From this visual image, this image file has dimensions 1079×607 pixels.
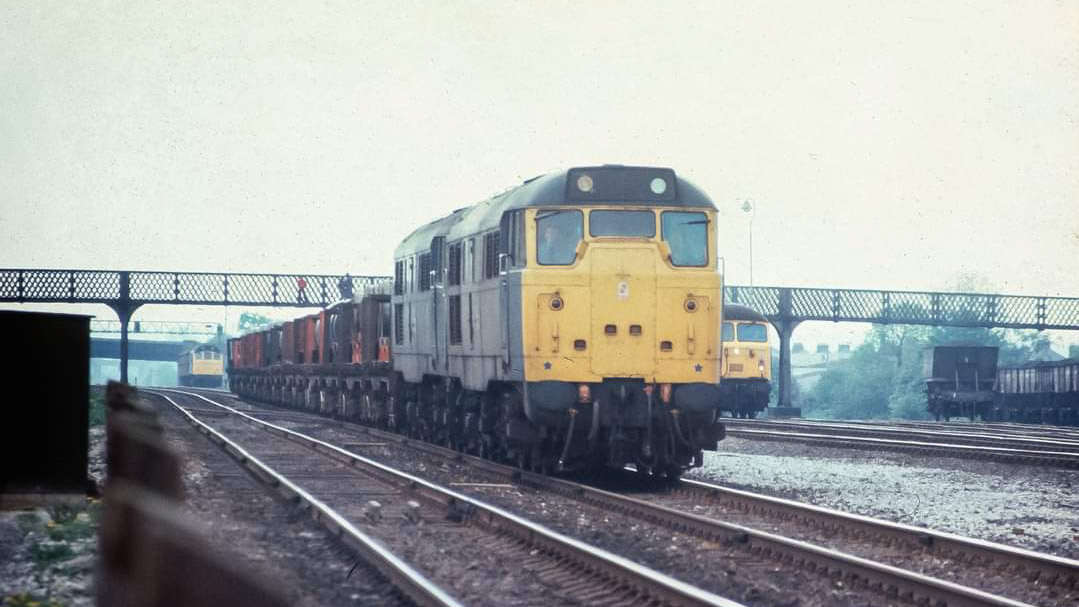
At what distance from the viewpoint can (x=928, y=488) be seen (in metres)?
15.8

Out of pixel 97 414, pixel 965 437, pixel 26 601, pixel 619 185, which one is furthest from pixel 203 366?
pixel 26 601

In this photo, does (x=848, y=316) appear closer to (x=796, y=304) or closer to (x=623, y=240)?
(x=796, y=304)

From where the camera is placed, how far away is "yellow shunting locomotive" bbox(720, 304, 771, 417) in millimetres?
40875

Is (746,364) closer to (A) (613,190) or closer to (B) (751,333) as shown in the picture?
(B) (751,333)

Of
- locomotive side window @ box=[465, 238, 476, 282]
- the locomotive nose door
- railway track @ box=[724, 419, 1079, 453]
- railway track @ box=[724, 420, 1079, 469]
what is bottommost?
railway track @ box=[724, 419, 1079, 453]

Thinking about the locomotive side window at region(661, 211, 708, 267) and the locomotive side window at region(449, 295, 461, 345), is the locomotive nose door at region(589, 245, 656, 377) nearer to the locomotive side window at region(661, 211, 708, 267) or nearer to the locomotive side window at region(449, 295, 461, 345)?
the locomotive side window at region(661, 211, 708, 267)

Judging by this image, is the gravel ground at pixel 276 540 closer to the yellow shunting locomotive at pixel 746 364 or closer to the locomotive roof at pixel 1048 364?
the yellow shunting locomotive at pixel 746 364

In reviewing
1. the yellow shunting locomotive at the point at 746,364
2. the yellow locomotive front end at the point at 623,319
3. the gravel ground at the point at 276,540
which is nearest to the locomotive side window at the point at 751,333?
the yellow shunting locomotive at the point at 746,364

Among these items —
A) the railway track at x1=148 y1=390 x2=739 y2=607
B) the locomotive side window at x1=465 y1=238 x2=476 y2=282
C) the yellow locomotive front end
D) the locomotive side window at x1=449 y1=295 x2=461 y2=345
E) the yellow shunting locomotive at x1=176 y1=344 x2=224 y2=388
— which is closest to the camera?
the railway track at x1=148 y1=390 x2=739 y2=607

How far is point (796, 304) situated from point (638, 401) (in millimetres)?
49034

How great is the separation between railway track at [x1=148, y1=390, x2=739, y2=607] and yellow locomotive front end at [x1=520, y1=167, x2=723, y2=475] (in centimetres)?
211

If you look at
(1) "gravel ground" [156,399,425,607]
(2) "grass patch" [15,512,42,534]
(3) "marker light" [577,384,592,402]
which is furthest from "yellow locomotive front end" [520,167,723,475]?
(2) "grass patch" [15,512,42,534]

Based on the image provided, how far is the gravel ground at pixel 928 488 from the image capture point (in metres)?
12.1

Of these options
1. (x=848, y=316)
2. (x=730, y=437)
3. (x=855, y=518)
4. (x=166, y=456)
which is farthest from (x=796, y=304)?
(x=166, y=456)
